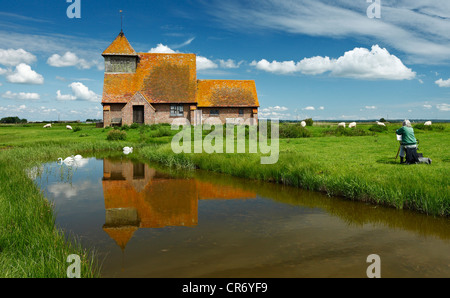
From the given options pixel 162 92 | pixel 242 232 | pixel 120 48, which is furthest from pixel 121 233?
pixel 120 48

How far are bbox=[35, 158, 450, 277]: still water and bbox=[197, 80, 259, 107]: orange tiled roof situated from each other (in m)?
30.6

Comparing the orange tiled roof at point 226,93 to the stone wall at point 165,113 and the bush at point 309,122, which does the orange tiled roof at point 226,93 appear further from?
the bush at point 309,122

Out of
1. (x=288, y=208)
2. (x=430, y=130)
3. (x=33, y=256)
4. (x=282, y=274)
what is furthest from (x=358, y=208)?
(x=430, y=130)

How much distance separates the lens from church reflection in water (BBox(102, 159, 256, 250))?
9367 millimetres

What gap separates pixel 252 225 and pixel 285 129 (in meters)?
22.8

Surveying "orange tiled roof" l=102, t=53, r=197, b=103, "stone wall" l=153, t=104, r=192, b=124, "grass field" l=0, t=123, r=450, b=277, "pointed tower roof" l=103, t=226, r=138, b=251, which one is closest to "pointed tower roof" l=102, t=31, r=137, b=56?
"orange tiled roof" l=102, t=53, r=197, b=103

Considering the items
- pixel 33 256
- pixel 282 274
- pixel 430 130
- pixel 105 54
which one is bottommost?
pixel 282 274

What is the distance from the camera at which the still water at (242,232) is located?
21.5ft

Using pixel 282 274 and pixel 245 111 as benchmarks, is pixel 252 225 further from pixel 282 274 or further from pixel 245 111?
pixel 245 111

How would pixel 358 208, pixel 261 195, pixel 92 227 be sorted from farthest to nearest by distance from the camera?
pixel 261 195 → pixel 358 208 → pixel 92 227

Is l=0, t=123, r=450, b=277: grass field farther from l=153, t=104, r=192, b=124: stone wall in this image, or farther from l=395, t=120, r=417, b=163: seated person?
l=153, t=104, r=192, b=124: stone wall

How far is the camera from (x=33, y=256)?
604 centimetres

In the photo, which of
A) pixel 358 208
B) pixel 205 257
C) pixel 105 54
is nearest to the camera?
pixel 205 257
